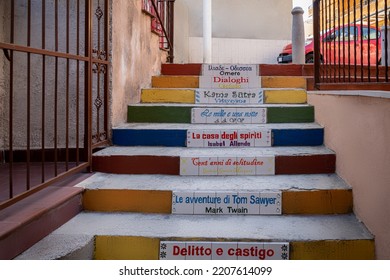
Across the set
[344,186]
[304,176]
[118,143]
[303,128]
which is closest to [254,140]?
[303,128]

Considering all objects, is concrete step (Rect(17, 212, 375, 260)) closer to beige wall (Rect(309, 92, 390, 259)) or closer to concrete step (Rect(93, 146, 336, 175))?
beige wall (Rect(309, 92, 390, 259))

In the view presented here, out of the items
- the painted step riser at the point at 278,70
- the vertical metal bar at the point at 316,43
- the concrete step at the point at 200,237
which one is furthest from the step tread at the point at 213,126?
the painted step riser at the point at 278,70

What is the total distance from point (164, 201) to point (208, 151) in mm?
707

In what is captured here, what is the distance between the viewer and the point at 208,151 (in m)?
2.88

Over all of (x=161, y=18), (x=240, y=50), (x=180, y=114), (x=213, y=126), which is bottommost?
(x=213, y=126)

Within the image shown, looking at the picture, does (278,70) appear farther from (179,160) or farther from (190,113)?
(179,160)

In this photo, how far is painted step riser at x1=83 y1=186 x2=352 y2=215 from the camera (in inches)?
89.3

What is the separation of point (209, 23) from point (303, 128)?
18.9ft

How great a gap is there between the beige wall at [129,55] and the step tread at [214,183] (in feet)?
2.52

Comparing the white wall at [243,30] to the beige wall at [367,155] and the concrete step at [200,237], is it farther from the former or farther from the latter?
the concrete step at [200,237]

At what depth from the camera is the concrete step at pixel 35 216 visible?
5.29 ft

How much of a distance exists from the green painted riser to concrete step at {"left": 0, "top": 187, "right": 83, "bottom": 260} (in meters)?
1.35

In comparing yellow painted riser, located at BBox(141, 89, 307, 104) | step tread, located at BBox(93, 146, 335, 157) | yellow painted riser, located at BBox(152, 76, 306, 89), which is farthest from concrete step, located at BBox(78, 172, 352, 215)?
yellow painted riser, located at BBox(152, 76, 306, 89)

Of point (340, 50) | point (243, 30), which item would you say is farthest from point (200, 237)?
point (243, 30)
